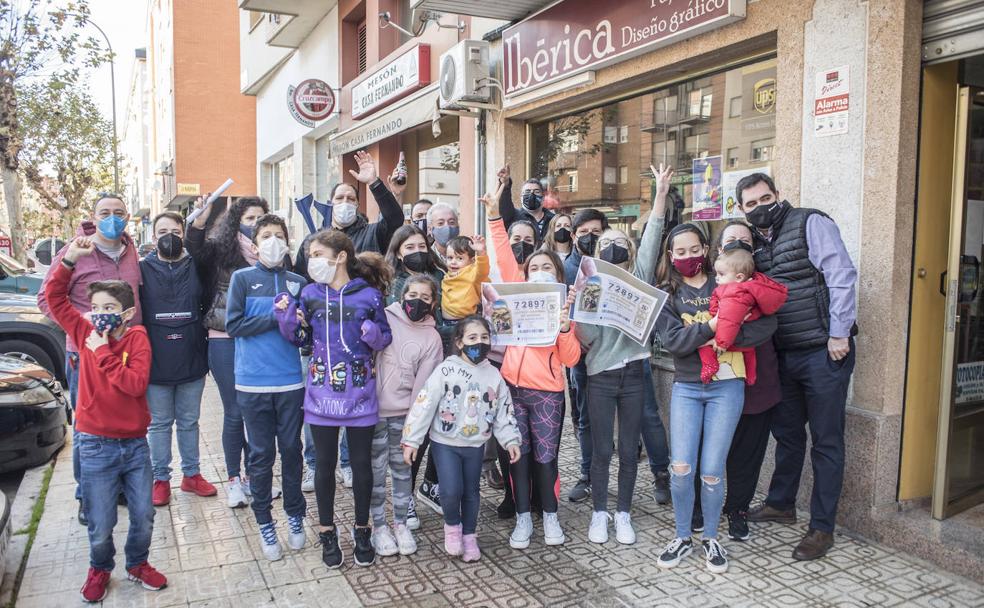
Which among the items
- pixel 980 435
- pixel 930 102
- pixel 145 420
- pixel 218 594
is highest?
pixel 930 102

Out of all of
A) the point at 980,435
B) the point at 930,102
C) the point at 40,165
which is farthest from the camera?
the point at 40,165

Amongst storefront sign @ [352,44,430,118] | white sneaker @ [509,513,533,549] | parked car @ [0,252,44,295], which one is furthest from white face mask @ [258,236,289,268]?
parked car @ [0,252,44,295]

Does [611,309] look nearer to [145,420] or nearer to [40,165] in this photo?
[145,420]

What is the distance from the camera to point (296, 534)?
13.7ft

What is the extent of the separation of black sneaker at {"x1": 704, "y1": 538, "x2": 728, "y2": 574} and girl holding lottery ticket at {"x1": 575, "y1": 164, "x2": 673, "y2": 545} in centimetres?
47

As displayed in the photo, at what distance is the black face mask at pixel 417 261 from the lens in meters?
4.51

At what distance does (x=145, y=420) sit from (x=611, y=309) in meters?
2.54

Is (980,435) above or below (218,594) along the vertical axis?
above

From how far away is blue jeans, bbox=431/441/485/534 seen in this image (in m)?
4.04

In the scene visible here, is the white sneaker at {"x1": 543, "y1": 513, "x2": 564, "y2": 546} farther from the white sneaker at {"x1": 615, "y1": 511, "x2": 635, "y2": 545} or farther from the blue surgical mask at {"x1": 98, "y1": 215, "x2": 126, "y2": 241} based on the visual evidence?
the blue surgical mask at {"x1": 98, "y1": 215, "x2": 126, "y2": 241}

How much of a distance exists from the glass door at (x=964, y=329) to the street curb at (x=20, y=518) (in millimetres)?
5193

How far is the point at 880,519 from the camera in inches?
167

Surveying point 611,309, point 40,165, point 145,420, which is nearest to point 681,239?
point 611,309

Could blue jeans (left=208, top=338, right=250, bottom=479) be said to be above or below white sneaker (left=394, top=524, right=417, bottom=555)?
above
